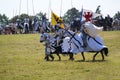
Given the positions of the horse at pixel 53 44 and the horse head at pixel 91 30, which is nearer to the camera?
the horse head at pixel 91 30

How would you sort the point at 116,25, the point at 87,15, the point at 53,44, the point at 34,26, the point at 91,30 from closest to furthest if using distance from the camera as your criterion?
the point at 91,30 → the point at 87,15 → the point at 53,44 → the point at 34,26 → the point at 116,25

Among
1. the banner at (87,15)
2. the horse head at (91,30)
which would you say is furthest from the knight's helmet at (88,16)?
the horse head at (91,30)

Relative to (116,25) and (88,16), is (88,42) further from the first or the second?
(116,25)

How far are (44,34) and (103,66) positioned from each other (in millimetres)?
4522

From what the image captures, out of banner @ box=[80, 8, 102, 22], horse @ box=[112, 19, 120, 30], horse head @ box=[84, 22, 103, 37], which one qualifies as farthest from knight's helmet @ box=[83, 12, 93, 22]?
horse @ box=[112, 19, 120, 30]

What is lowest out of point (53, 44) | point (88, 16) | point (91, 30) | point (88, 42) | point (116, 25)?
point (53, 44)

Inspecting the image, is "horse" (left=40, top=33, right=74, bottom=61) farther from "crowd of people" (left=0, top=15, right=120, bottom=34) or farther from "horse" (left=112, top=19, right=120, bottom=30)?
"horse" (left=112, top=19, right=120, bottom=30)

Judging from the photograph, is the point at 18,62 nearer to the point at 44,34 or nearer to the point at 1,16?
the point at 44,34

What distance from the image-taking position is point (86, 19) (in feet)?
77.3

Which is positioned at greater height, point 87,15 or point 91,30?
point 87,15

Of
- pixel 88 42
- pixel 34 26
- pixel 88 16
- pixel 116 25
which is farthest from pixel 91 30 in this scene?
pixel 116 25

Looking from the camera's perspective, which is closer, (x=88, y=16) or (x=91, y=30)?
(x=91, y=30)

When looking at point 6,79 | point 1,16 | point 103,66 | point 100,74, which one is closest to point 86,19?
point 103,66

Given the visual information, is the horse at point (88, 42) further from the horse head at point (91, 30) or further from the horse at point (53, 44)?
the horse at point (53, 44)
